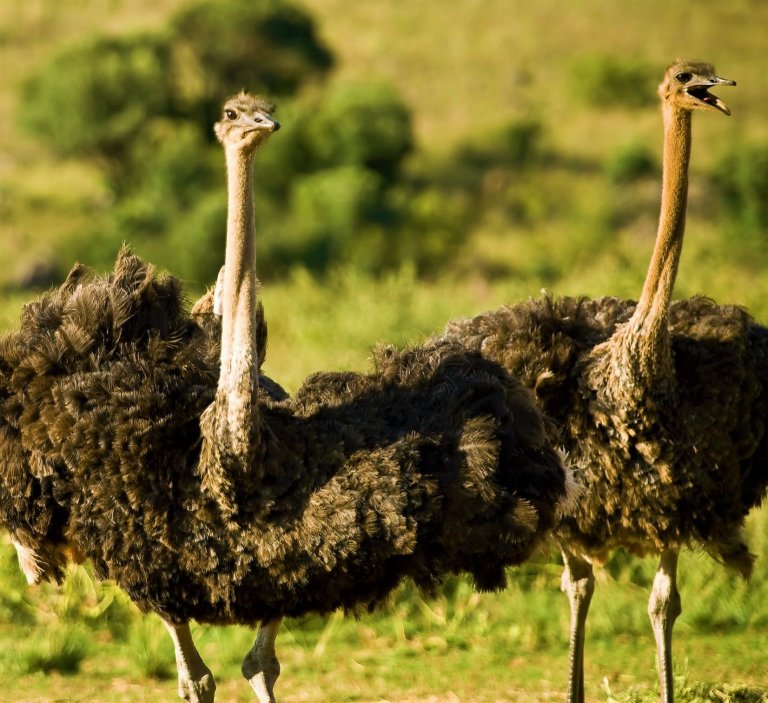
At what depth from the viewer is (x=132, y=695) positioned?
699 cm

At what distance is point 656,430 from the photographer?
5.99 meters

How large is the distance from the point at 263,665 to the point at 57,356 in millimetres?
1391

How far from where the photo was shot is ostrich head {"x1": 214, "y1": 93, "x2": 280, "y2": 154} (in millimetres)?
4855

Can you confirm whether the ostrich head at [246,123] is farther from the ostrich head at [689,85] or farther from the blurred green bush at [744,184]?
the blurred green bush at [744,184]

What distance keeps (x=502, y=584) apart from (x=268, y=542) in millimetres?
872

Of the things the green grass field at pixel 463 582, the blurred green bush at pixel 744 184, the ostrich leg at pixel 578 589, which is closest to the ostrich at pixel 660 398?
the ostrich leg at pixel 578 589

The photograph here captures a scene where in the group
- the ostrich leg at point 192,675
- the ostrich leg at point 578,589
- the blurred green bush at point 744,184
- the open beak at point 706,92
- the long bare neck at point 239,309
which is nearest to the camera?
the long bare neck at point 239,309

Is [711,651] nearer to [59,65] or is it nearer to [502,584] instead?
[502,584]

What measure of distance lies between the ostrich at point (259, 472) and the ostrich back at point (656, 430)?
813 millimetres

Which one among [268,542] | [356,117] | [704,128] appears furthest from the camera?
[704,128]

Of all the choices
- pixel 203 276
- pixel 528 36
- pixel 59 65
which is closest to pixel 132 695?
pixel 203 276

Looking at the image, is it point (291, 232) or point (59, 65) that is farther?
point (59, 65)

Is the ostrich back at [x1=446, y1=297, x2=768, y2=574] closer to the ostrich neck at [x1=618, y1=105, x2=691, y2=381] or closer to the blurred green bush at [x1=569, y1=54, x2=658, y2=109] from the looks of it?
the ostrich neck at [x1=618, y1=105, x2=691, y2=381]

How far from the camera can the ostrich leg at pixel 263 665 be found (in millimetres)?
5562
